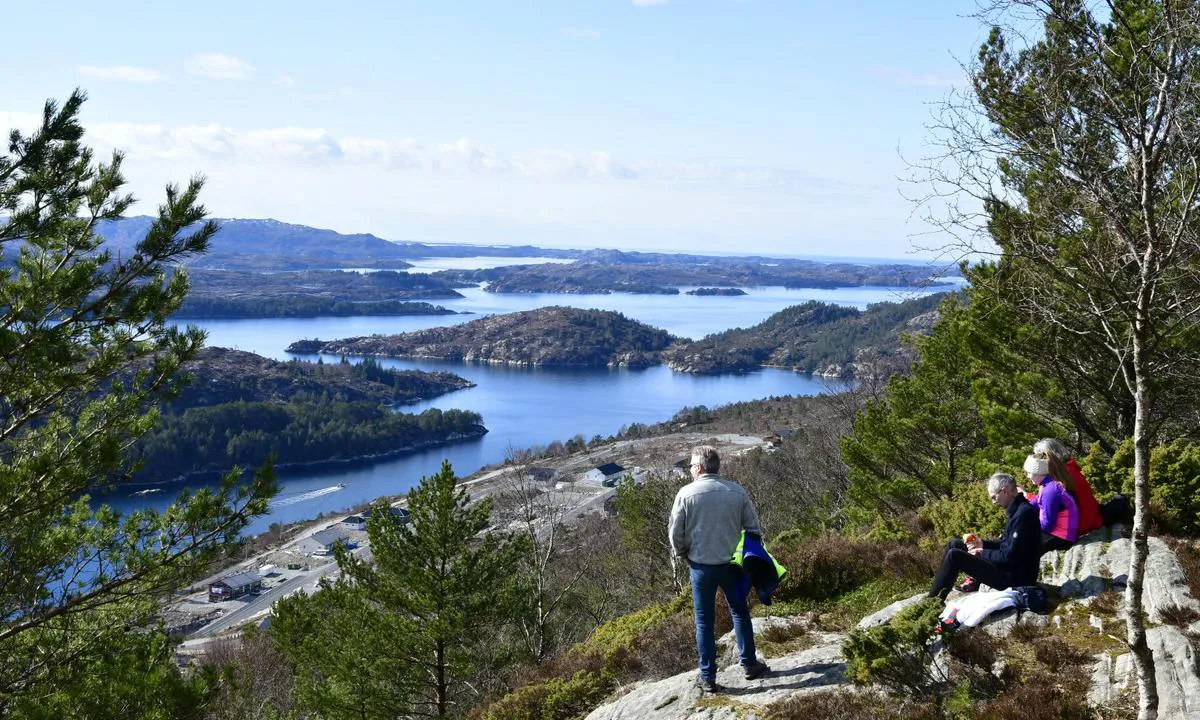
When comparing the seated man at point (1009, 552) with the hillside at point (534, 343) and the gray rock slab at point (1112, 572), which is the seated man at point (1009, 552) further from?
the hillside at point (534, 343)

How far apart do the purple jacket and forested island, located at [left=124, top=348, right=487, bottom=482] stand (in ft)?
261

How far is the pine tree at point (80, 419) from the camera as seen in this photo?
6.24m

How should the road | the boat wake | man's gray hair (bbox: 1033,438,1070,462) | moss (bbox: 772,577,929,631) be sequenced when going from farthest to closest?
the boat wake < the road < moss (bbox: 772,577,929,631) < man's gray hair (bbox: 1033,438,1070,462)

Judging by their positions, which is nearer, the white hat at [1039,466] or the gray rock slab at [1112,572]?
the gray rock slab at [1112,572]

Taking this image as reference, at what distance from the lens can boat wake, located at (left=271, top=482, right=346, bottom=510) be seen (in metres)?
72.3

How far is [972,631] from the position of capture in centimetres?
526

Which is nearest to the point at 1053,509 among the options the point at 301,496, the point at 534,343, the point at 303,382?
the point at 301,496

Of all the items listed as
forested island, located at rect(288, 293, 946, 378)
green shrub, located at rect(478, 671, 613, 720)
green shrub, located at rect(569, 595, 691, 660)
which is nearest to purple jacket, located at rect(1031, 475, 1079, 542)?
green shrub, located at rect(569, 595, 691, 660)

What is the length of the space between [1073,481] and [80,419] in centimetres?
804

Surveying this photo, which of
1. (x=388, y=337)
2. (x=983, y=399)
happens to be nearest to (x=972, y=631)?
(x=983, y=399)

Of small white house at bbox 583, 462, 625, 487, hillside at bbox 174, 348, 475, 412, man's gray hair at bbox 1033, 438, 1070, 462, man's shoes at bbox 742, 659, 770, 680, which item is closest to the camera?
man's shoes at bbox 742, 659, 770, 680

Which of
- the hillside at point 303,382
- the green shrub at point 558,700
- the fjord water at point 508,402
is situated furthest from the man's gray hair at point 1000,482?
the hillside at point 303,382

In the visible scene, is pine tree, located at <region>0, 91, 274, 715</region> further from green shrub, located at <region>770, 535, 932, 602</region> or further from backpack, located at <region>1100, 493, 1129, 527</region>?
backpack, located at <region>1100, 493, 1129, 527</region>

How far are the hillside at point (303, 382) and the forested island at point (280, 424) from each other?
149 millimetres
